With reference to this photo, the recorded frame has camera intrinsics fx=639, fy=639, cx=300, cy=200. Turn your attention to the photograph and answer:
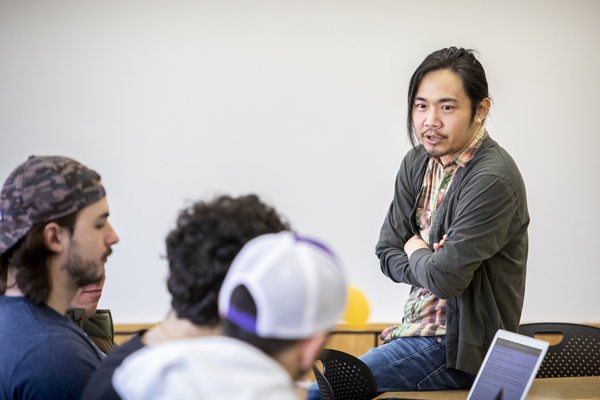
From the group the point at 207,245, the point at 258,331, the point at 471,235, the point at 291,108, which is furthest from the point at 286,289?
the point at 291,108

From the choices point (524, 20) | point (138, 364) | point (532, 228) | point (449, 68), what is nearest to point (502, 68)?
point (524, 20)

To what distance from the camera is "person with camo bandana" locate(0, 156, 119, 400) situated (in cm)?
135

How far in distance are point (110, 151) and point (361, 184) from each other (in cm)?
146

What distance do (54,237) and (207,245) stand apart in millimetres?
588

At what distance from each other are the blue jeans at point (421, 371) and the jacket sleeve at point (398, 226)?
25 centimetres

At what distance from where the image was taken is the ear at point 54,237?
1.48 m

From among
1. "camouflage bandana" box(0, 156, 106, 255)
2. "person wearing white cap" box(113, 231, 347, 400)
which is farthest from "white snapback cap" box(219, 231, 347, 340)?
"camouflage bandana" box(0, 156, 106, 255)

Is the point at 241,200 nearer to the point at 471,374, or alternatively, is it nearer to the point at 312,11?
the point at 471,374

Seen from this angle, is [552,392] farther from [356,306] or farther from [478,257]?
[356,306]

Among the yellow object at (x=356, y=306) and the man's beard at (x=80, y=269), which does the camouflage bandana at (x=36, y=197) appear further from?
the yellow object at (x=356, y=306)

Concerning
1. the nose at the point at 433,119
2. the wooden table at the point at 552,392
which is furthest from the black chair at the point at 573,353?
the nose at the point at 433,119

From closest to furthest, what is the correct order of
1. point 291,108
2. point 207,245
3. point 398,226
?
point 207,245 < point 398,226 < point 291,108

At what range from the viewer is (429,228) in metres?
2.12

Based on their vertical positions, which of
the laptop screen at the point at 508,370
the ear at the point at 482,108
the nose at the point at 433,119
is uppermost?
the ear at the point at 482,108
